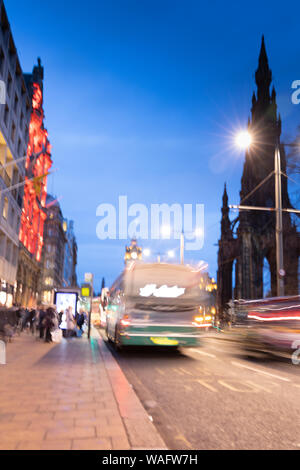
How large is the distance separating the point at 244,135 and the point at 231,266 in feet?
209

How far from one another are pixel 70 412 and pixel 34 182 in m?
45.1

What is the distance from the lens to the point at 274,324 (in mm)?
13164

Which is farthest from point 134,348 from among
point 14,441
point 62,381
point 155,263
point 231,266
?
point 231,266

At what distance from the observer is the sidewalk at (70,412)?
395 centimetres

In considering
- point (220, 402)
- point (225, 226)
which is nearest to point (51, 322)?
point (220, 402)

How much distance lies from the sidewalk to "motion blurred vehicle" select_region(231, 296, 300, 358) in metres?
5.73

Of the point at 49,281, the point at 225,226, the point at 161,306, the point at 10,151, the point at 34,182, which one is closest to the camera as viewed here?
the point at 161,306

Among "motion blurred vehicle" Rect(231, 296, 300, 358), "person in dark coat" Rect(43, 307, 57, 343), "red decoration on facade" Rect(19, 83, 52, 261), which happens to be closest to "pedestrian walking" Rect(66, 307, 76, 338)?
"person in dark coat" Rect(43, 307, 57, 343)

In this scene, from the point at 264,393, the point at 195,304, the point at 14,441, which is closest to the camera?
the point at 14,441

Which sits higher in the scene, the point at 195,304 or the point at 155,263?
the point at 155,263

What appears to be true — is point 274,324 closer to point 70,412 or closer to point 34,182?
point 70,412
